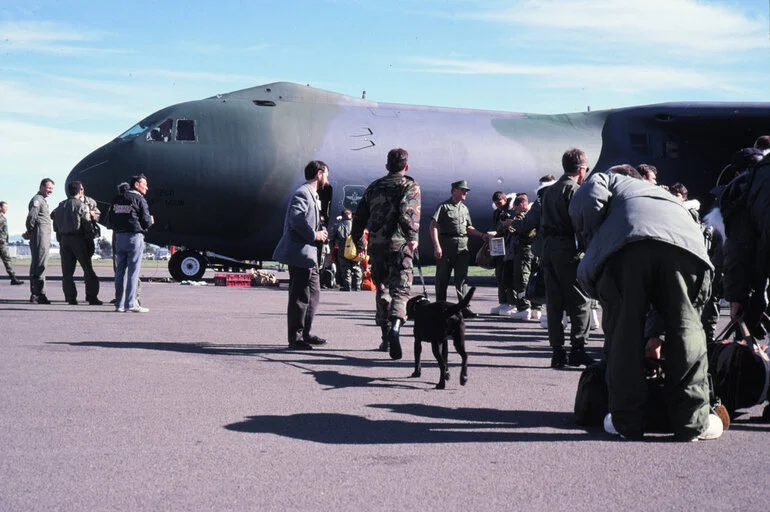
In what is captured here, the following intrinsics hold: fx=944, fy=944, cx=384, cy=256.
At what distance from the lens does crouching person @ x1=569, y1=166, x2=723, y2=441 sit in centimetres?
516

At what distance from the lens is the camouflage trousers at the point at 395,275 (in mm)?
8734

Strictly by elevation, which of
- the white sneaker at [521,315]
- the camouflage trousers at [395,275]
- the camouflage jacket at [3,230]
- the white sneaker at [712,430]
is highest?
the camouflage jacket at [3,230]

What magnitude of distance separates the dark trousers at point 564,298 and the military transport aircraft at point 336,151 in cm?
1151

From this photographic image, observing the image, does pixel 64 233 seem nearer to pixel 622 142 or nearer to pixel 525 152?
pixel 525 152

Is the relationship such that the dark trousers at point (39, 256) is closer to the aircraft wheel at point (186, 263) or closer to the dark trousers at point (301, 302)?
the aircraft wheel at point (186, 263)

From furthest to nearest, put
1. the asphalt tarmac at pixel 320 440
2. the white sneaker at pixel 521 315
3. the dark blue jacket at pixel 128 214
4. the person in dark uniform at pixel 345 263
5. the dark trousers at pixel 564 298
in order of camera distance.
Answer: the person in dark uniform at pixel 345 263 < the white sneaker at pixel 521 315 < the dark blue jacket at pixel 128 214 < the dark trousers at pixel 564 298 < the asphalt tarmac at pixel 320 440

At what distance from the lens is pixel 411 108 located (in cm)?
2122

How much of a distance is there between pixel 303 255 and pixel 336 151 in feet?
34.1

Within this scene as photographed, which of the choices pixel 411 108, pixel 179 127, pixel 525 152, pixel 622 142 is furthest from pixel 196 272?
pixel 622 142

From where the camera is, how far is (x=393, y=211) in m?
8.91

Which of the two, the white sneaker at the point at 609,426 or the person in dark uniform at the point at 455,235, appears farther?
the person in dark uniform at the point at 455,235

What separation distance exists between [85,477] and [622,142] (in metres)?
19.0

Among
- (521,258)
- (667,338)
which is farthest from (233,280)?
(667,338)

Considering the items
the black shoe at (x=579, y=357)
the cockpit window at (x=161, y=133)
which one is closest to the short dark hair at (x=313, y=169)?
the black shoe at (x=579, y=357)
